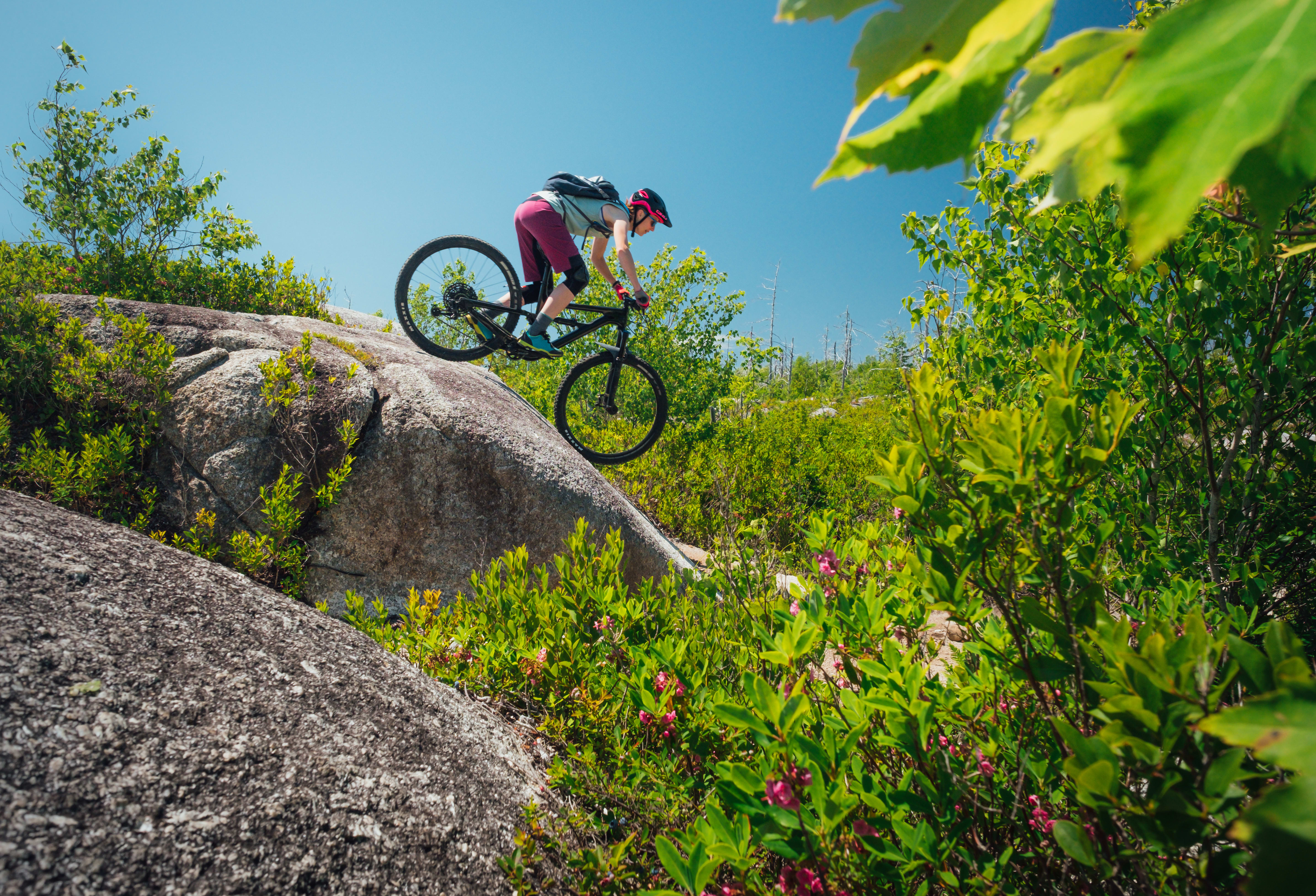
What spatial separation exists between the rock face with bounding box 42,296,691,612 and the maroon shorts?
74.6 inches

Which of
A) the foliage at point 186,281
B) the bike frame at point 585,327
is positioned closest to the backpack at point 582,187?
the bike frame at point 585,327

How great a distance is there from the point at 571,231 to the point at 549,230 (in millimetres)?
224

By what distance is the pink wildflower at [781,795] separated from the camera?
3.29 feet

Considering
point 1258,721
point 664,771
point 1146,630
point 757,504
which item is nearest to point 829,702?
point 664,771

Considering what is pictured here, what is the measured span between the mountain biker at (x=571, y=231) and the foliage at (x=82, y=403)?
2.85 metres

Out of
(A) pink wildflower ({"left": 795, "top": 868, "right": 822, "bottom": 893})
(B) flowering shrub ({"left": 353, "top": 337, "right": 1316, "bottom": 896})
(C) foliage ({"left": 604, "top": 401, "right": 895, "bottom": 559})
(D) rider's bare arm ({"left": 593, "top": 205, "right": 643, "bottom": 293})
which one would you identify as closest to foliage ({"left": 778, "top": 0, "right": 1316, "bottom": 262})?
(B) flowering shrub ({"left": 353, "top": 337, "right": 1316, "bottom": 896})

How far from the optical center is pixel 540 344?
554 cm

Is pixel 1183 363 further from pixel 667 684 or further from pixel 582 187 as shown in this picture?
pixel 582 187

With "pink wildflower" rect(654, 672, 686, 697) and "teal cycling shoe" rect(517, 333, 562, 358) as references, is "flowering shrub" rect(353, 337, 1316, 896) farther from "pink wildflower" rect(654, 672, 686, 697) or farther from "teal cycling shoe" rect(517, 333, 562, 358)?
"teal cycling shoe" rect(517, 333, 562, 358)

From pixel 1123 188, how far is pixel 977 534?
0.88 meters

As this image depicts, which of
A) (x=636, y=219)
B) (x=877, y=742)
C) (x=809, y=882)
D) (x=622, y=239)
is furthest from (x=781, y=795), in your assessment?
(x=636, y=219)

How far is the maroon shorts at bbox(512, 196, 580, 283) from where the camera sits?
537 centimetres

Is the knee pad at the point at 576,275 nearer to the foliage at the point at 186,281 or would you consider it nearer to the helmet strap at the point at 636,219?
the helmet strap at the point at 636,219

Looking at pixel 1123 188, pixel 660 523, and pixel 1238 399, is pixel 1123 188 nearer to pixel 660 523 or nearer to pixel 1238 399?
pixel 1238 399
